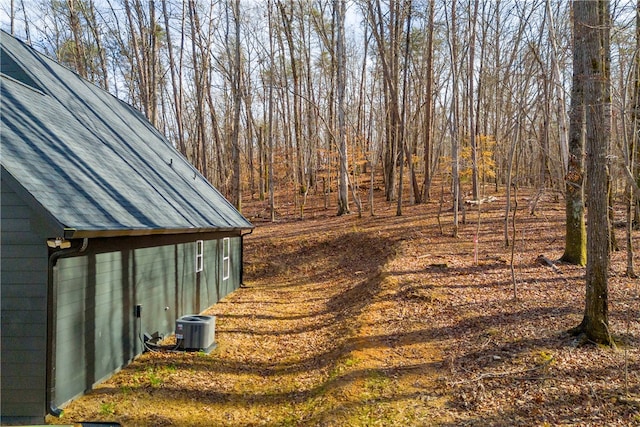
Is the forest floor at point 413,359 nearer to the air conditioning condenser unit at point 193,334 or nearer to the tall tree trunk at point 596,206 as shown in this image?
the air conditioning condenser unit at point 193,334

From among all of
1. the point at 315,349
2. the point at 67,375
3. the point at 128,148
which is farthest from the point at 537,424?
the point at 128,148

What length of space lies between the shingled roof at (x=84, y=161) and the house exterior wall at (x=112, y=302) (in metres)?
0.60

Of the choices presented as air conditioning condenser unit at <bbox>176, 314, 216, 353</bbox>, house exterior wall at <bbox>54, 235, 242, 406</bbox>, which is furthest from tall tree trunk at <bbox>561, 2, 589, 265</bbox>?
house exterior wall at <bbox>54, 235, 242, 406</bbox>

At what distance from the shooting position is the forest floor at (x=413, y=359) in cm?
509

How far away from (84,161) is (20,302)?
2.82 m

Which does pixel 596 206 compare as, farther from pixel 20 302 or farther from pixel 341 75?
pixel 341 75

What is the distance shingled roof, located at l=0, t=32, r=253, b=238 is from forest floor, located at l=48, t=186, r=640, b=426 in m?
2.58

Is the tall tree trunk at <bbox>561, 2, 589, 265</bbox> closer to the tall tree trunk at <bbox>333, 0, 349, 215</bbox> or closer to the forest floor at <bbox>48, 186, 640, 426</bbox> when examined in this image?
the forest floor at <bbox>48, 186, 640, 426</bbox>

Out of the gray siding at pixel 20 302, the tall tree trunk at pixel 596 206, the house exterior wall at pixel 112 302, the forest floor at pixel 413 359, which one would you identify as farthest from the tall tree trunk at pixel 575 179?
the gray siding at pixel 20 302

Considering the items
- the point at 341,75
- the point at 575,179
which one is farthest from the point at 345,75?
the point at 575,179

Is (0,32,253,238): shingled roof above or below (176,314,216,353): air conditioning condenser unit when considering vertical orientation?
above

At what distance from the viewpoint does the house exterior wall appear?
566 centimetres

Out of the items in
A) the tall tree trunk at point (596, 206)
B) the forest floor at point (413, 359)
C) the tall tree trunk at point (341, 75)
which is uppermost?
the tall tree trunk at point (341, 75)

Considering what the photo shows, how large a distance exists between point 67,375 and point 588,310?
742cm
